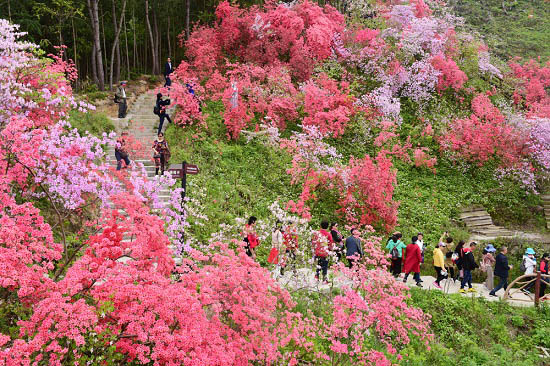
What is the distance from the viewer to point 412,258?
11094 mm

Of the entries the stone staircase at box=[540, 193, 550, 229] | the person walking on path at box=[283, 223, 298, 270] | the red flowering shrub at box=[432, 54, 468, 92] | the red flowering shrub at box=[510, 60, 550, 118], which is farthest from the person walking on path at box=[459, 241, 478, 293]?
the red flowering shrub at box=[510, 60, 550, 118]

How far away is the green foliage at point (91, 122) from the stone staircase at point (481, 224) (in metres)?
15.6

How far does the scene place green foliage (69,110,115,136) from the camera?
14.3m

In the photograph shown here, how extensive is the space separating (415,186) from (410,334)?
9.48 metres

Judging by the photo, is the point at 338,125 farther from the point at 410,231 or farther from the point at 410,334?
the point at 410,334

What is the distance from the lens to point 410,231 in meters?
15.2

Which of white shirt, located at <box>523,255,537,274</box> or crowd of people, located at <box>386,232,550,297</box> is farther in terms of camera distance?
white shirt, located at <box>523,255,537,274</box>

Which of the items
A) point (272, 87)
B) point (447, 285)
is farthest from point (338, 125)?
point (447, 285)

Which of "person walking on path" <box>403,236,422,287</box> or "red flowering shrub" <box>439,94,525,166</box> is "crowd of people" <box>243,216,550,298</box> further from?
"red flowering shrub" <box>439,94,525,166</box>

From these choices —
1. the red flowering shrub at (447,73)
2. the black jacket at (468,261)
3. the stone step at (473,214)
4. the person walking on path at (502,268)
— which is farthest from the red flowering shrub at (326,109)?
the person walking on path at (502,268)

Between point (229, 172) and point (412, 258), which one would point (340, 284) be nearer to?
point (412, 258)

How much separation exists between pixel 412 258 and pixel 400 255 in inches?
14.4

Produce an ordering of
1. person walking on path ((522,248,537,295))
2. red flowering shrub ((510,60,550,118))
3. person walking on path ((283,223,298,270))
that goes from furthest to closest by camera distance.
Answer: red flowering shrub ((510,60,550,118)), person walking on path ((522,248,537,295)), person walking on path ((283,223,298,270))

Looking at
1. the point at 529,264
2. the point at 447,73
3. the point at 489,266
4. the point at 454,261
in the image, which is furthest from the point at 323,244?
the point at 447,73
